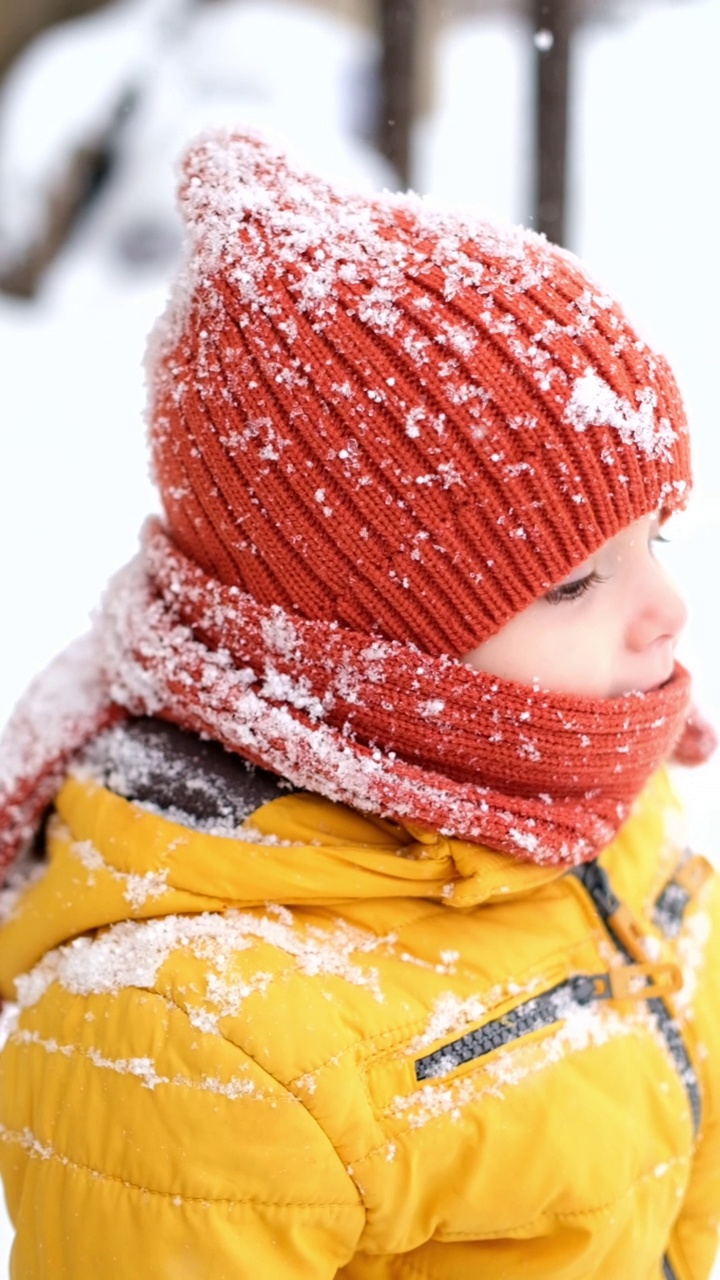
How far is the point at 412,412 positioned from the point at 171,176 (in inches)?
133

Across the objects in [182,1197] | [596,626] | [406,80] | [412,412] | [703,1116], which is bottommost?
[703,1116]

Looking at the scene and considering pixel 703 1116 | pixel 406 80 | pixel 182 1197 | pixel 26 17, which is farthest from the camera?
pixel 26 17

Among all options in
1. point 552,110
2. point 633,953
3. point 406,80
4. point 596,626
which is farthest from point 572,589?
point 406,80

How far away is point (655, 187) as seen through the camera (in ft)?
10.6

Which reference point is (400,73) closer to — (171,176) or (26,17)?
(171,176)

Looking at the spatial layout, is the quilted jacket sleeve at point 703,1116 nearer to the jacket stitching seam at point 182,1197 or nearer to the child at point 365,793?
the child at point 365,793

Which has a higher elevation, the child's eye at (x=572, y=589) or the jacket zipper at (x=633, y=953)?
the child's eye at (x=572, y=589)

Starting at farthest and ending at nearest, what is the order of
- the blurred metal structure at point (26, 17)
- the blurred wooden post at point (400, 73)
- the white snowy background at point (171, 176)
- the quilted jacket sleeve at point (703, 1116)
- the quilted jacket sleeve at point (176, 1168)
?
the blurred metal structure at point (26, 17), the blurred wooden post at point (400, 73), the white snowy background at point (171, 176), the quilted jacket sleeve at point (703, 1116), the quilted jacket sleeve at point (176, 1168)

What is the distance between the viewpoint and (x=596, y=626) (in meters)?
0.88

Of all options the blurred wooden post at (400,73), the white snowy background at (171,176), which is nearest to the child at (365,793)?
the white snowy background at (171,176)

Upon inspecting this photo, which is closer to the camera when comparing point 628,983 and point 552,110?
point 628,983

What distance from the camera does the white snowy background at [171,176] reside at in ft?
8.10

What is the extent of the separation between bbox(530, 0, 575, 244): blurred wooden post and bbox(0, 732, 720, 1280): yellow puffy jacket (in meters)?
1.33

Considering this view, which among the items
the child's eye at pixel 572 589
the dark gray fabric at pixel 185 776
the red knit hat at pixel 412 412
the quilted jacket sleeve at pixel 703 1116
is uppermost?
the red knit hat at pixel 412 412
